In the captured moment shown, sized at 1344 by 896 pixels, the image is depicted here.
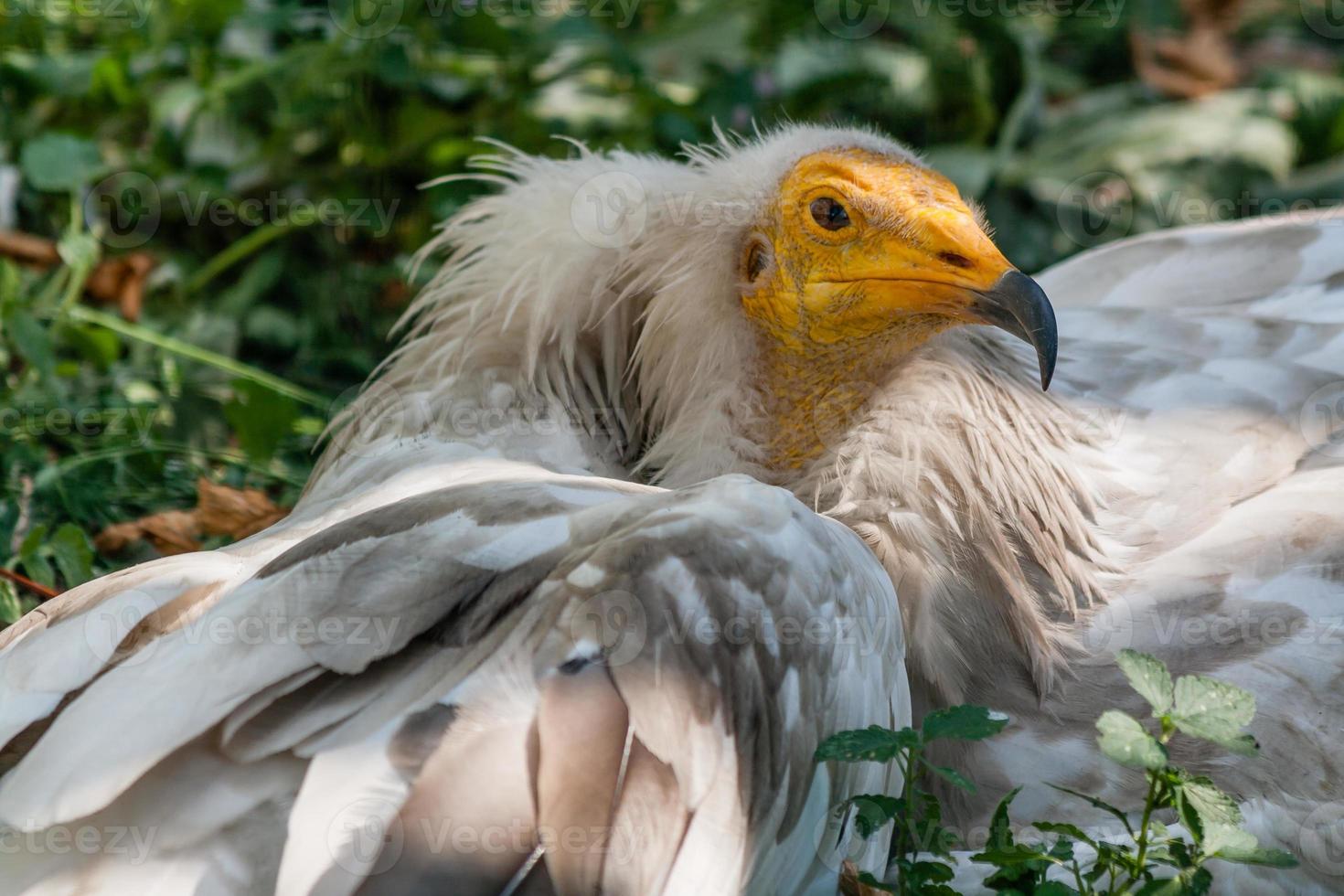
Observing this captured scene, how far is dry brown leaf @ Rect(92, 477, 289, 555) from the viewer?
10.5 feet

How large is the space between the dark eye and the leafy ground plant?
907 mm

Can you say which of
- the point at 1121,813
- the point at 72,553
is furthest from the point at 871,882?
the point at 72,553

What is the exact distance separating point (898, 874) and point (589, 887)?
0.44 metres

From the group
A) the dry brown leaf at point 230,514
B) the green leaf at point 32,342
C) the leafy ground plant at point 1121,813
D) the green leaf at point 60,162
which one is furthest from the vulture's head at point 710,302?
the green leaf at point 60,162

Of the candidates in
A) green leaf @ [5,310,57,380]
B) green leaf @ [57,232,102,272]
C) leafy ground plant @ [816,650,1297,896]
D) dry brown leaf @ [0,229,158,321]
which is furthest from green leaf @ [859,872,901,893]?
dry brown leaf @ [0,229,158,321]

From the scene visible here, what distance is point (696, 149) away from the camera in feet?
8.93

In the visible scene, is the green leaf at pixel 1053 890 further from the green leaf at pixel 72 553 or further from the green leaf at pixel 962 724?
the green leaf at pixel 72 553

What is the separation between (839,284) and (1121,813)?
987 mm

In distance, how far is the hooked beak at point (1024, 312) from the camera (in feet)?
7.46

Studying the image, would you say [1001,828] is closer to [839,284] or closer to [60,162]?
[839,284]

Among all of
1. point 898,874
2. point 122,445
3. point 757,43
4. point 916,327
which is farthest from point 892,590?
point 757,43

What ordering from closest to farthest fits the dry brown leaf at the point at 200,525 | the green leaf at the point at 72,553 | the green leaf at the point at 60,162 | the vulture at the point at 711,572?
the vulture at the point at 711,572
the green leaf at the point at 72,553
the dry brown leaf at the point at 200,525
the green leaf at the point at 60,162

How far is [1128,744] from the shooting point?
180cm

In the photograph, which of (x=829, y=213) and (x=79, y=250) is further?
(x=79, y=250)
